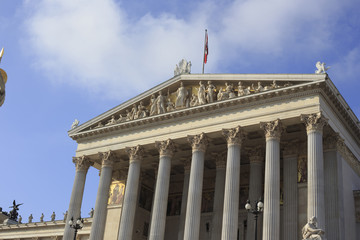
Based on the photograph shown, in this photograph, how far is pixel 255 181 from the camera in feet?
126

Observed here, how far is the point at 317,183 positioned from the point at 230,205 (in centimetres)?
589

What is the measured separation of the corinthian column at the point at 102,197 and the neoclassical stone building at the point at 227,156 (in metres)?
0.08

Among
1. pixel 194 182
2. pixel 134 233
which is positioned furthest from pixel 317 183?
pixel 134 233

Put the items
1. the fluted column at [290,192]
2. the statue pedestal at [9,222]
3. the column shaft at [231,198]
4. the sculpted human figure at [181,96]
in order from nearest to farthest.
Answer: the column shaft at [231,198] < the fluted column at [290,192] < the sculpted human figure at [181,96] < the statue pedestal at [9,222]

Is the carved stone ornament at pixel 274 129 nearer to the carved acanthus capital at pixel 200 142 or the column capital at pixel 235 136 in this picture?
the column capital at pixel 235 136

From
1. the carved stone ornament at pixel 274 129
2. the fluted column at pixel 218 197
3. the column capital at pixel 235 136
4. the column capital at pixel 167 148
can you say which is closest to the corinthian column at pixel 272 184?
the carved stone ornament at pixel 274 129

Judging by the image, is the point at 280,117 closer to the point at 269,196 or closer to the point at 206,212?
the point at 269,196

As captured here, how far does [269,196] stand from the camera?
1304 inches

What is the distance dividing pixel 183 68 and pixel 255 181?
36.0ft

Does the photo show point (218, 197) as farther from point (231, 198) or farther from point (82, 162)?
point (82, 162)

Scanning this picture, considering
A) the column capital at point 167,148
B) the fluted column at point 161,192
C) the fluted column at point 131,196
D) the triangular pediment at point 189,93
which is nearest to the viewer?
the triangular pediment at point 189,93

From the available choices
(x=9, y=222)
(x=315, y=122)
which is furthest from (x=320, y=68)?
(x=9, y=222)

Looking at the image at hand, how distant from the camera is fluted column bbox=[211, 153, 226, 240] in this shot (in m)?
38.7

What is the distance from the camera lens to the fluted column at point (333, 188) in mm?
33000
